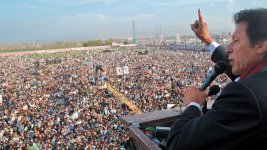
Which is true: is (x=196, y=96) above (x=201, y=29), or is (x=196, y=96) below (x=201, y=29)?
below

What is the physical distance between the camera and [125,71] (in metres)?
25.4

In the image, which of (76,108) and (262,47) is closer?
(262,47)

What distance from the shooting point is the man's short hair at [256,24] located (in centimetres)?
136

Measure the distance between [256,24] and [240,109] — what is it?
0.42 metres

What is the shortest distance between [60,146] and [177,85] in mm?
11776

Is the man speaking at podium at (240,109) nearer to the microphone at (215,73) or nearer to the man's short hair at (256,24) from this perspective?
the man's short hair at (256,24)

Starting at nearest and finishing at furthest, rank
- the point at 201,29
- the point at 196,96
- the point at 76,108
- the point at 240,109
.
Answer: the point at 240,109 → the point at 196,96 → the point at 201,29 → the point at 76,108

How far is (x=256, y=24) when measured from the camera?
138cm

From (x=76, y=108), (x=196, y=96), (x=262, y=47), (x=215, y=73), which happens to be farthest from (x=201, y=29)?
(x=76, y=108)

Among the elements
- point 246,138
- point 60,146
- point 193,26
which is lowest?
point 60,146

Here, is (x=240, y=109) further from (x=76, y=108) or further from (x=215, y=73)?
(x=76, y=108)

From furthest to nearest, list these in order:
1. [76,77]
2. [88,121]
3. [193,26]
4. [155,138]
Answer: [76,77]
[88,121]
[155,138]
[193,26]

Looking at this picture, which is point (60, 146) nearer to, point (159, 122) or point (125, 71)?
point (159, 122)

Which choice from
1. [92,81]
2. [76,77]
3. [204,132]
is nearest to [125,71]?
[92,81]
